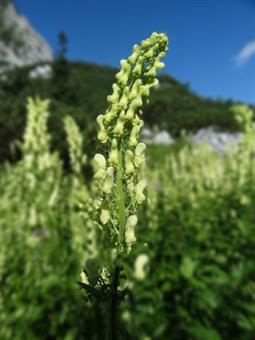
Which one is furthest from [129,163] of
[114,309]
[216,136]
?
[216,136]

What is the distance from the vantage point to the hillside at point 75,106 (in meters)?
24.0

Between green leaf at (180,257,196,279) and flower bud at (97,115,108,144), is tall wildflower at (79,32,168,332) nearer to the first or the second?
flower bud at (97,115,108,144)

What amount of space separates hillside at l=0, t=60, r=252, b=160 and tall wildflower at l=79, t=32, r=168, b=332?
19020mm

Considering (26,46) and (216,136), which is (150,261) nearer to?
(216,136)

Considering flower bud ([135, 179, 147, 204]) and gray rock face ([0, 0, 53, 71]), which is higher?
gray rock face ([0, 0, 53, 71])

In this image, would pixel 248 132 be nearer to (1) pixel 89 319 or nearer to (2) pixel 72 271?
(2) pixel 72 271

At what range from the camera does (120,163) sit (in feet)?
4.82

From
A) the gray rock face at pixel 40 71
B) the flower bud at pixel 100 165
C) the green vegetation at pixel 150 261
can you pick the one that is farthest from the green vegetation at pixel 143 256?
the gray rock face at pixel 40 71

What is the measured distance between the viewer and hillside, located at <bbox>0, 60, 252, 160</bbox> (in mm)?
24031

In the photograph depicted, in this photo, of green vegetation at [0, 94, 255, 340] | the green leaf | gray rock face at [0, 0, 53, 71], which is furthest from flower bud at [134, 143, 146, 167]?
gray rock face at [0, 0, 53, 71]

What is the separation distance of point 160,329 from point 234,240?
7.95 feet

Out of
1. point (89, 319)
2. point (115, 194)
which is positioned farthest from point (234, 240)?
point (115, 194)

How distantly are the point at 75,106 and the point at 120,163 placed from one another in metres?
42.1

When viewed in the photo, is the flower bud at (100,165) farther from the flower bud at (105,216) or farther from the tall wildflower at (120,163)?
the flower bud at (105,216)
